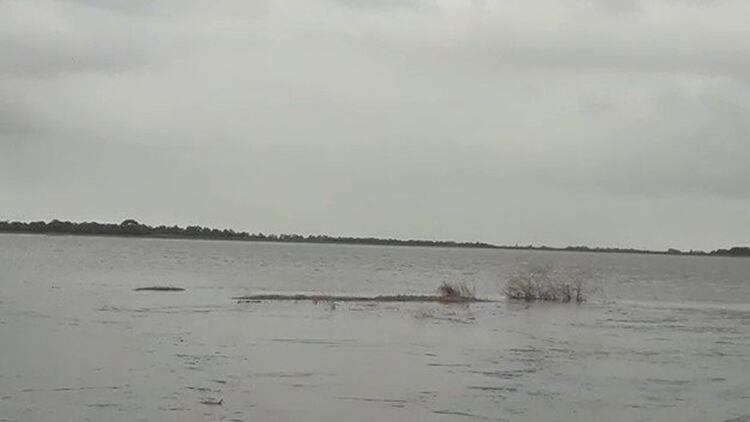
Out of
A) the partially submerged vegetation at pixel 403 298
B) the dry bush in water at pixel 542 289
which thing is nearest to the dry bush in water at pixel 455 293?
the partially submerged vegetation at pixel 403 298

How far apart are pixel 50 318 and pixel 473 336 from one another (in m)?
16.2

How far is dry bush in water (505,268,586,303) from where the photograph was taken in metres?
57.4

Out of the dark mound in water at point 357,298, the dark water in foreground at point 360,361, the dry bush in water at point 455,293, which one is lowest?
the dark water in foreground at point 360,361

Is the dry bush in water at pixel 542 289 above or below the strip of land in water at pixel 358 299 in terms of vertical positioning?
above

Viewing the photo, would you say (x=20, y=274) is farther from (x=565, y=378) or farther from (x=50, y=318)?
(x=565, y=378)

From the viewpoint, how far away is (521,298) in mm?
57688

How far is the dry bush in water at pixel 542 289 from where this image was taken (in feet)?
188

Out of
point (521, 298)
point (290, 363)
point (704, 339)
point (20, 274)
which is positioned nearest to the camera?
point (290, 363)

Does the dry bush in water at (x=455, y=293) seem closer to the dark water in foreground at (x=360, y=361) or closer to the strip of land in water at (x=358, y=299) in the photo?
the strip of land in water at (x=358, y=299)

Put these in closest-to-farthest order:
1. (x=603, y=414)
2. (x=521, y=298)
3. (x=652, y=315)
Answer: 1. (x=603, y=414)
2. (x=652, y=315)
3. (x=521, y=298)

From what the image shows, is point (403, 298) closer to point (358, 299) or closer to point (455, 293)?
point (358, 299)

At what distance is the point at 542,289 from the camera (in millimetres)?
57469

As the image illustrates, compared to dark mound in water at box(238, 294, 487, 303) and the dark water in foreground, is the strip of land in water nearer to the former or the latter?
dark mound in water at box(238, 294, 487, 303)

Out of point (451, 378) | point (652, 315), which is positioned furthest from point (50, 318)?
point (652, 315)
